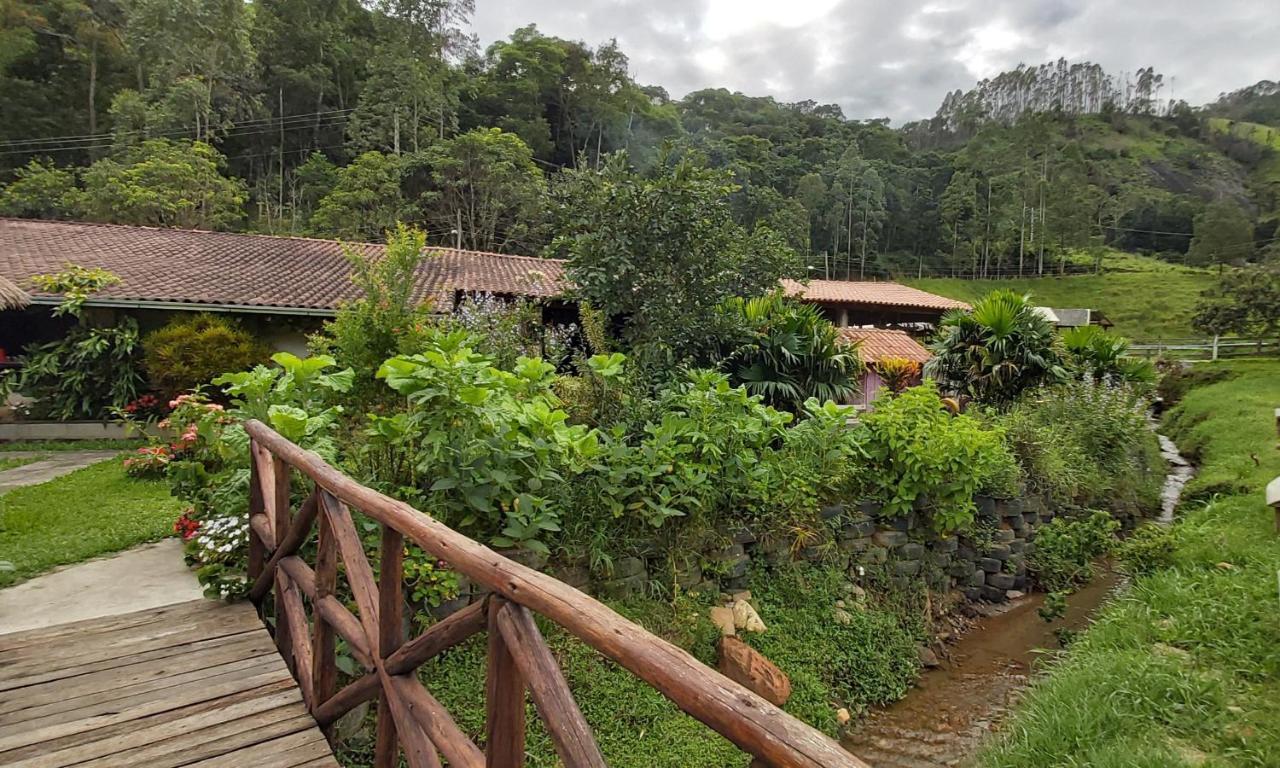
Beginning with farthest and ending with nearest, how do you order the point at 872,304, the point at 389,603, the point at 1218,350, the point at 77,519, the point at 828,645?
the point at 1218,350, the point at 872,304, the point at 77,519, the point at 828,645, the point at 389,603

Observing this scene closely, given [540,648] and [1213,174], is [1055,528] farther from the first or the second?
[1213,174]

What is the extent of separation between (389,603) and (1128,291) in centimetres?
5124

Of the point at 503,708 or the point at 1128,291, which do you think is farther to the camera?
the point at 1128,291

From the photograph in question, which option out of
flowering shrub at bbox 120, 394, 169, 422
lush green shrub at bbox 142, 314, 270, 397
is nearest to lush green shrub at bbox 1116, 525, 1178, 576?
lush green shrub at bbox 142, 314, 270, 397

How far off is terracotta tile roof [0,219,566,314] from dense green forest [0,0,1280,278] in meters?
2.74

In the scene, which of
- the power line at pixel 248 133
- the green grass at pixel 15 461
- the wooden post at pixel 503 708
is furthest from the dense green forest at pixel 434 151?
the green grass at pixel 15 461

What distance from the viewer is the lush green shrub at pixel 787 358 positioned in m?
7.93

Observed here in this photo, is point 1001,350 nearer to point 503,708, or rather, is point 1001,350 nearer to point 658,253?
point 658,253

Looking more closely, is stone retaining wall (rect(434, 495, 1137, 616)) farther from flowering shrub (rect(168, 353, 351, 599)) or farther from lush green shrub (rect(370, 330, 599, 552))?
flowering shrub (rect(168, 353, 351, 599))

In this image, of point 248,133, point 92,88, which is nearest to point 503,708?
point 248,133

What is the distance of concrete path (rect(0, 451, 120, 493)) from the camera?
697 centimetres

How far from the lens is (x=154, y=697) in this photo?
8.27ft

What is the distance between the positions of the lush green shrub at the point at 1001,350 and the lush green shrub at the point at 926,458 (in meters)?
4.31

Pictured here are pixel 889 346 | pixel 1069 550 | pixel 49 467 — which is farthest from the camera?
pixel 889 346
